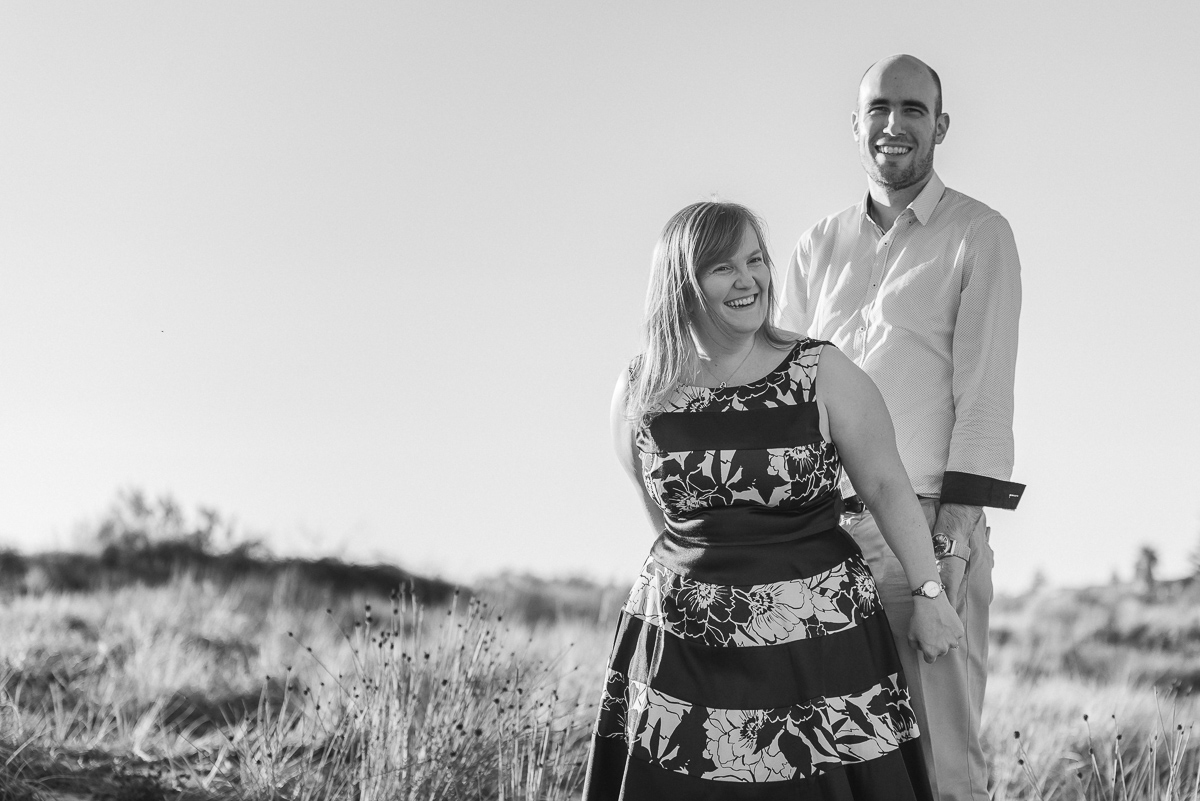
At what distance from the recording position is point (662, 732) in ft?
8.88

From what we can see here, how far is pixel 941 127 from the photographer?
3.44m

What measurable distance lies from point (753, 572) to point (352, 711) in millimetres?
2389

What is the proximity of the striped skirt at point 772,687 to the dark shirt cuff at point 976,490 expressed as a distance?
44 centimetres

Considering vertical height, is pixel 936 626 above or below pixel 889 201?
below

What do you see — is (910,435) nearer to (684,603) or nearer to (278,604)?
(684,603)

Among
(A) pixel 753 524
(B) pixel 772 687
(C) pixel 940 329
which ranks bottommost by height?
(B) pixel 772 687

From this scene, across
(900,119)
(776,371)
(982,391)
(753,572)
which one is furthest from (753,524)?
(900,119)

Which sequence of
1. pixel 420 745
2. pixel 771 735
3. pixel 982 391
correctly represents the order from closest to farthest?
pixel 771 735
pixel 982 391
pixel 420 745

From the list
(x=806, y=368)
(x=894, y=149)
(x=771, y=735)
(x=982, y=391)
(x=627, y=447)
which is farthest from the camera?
(x=894, y=149)

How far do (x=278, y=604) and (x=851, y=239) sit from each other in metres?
9.40

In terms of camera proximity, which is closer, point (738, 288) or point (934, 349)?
point (738, 288)

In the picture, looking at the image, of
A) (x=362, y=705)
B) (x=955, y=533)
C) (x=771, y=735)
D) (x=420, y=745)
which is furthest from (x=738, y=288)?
(x=362, y=705)

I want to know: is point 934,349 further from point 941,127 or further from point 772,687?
point 772,687

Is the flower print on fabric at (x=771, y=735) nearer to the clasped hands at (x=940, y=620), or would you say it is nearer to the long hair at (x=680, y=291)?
the clasped hands at (x=940, y=620)
